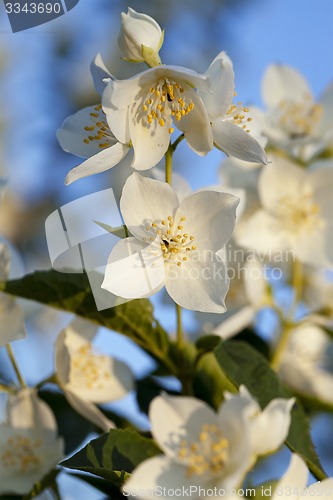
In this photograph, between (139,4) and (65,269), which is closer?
(65,269)

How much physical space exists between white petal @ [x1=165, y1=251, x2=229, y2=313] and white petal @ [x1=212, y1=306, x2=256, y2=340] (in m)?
0.41

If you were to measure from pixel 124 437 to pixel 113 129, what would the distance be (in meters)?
0.36

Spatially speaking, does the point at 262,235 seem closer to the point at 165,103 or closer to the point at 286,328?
the point at 286,328

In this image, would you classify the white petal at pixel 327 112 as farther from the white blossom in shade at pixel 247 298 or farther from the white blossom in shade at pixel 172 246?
the white blossom in shade at pixel 172 246

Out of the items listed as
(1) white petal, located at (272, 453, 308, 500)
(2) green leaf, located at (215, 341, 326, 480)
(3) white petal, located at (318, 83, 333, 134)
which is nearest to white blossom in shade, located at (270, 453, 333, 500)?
Result: (1) white petal, located at (272, 453, 308, 500)

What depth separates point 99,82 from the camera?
969 mm

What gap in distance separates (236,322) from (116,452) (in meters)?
0.60

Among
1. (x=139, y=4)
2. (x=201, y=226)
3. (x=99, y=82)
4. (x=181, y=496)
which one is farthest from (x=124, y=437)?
(x=139, y=4)

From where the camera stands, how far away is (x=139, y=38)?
923 mm

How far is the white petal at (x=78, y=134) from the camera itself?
100 cm

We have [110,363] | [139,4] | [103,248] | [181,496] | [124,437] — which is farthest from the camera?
[139,4]

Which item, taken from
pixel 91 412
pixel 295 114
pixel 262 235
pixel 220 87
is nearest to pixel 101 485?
pixel 91 412

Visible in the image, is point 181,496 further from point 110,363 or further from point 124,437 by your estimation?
point 110,363

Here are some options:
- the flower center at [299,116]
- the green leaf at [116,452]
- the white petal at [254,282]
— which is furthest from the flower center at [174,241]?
the flower center at [299,116]
